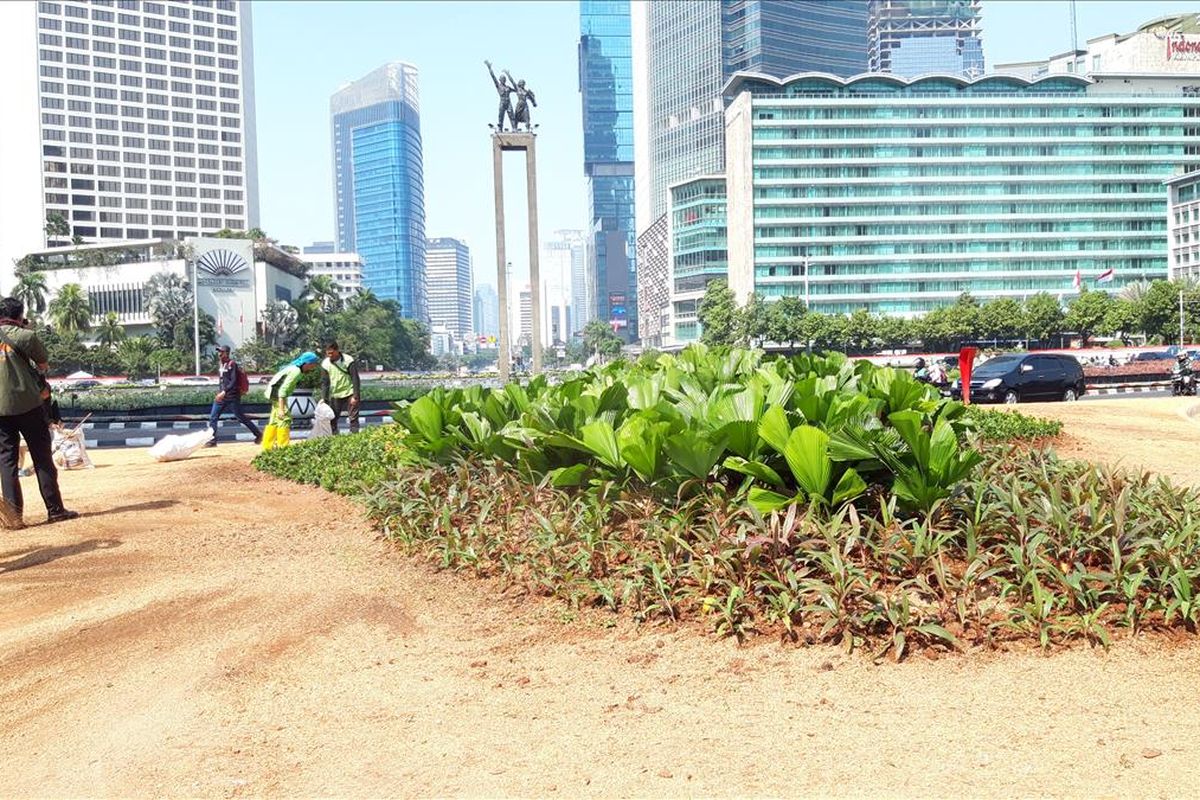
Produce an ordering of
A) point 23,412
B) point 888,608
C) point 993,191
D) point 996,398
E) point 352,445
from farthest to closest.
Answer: point 993,191 → point 996,398 → point 352,445 → point 23,412 → point 888,608

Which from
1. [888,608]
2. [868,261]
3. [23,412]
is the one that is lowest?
[888,608]

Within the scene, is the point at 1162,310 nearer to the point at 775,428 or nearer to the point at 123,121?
the point at 775,428

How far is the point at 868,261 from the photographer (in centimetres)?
9981

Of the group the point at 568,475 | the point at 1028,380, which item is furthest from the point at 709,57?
the point at 568,475

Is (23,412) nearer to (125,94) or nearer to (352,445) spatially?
(352,445)

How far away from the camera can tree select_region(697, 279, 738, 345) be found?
299 feet

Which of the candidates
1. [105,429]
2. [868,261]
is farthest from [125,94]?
[105,429]

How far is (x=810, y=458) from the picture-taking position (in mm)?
4488

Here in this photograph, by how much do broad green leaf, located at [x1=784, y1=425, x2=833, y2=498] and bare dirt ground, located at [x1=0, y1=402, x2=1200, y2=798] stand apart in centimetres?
100

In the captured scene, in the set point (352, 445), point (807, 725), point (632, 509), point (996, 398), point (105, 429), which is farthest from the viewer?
point (996, 398)

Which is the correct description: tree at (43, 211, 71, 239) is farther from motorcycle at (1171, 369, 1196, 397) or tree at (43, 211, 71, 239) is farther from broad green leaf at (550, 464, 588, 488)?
broad green leaf at (550, 464, 588, 488)

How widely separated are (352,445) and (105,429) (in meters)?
11.7

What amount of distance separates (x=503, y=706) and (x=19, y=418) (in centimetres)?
572

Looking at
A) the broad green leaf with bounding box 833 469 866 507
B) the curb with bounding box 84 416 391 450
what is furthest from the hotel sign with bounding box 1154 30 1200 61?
the broad green leaf with bounding box 833 469 866 507
